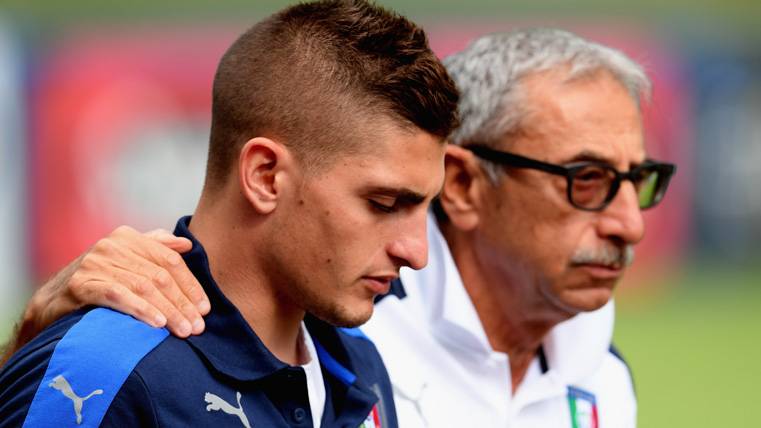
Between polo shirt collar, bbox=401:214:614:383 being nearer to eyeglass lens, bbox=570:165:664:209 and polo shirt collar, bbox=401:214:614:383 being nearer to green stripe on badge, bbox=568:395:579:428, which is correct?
green stripe on badge, bbox=568:395:579:428

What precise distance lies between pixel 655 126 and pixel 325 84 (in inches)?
388

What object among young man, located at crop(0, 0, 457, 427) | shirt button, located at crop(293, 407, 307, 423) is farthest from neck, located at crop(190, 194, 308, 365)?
shirt button, located at crop(293, 407, 307, 423)

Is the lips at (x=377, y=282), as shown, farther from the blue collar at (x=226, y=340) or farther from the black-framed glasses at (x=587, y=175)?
the black-framed glasses at (x=587, y=175)

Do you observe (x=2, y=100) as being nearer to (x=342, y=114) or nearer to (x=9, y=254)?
(x=9, y=254)

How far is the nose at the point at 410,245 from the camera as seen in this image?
2428 millimetres

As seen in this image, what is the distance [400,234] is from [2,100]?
9.57 meters

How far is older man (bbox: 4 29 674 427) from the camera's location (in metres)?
3.43

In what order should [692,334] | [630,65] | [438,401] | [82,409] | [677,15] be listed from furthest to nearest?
[677,15]
[692,334]
[630,65]
[438,401]
[82,409]

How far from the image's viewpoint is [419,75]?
245cm

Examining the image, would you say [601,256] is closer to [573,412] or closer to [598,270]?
[598,270]

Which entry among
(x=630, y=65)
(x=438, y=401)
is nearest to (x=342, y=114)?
(x=438, y=401)

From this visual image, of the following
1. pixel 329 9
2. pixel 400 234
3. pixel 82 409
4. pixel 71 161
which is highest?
pixel 329 9

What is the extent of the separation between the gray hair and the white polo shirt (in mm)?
368

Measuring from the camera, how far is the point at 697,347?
9.84 meters
